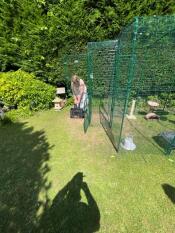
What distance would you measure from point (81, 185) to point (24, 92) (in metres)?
4.90

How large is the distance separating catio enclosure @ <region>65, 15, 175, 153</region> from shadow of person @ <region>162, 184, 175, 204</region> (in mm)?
1314

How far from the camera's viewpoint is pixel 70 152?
6.23 metres

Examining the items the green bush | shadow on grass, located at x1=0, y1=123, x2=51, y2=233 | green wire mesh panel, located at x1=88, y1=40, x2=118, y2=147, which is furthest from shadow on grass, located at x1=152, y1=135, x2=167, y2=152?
the green bush

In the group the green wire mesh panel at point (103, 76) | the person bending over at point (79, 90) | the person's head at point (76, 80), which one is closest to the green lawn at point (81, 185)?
the green wire mesh panel at point (103, 76)

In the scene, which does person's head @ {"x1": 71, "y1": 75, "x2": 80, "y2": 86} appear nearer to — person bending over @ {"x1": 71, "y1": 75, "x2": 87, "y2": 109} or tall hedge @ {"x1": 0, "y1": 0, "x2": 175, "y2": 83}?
person bending over @ {"x1": 71, "y1": 75, "x2": 87, "y2": 109}

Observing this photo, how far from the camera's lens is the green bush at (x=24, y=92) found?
335 inches

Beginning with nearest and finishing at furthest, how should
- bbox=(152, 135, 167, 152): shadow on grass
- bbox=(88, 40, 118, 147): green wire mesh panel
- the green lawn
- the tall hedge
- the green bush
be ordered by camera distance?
the green lawn, bbox=(152, 135, 167, 152): shadow on grass, bbox=(88, 40, 118, 147): green wire mesh panel, the green bush, the tall hedge

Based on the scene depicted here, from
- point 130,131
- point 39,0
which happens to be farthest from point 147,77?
point 39,0

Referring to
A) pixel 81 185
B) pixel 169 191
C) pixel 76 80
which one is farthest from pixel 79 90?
pixel 169 191

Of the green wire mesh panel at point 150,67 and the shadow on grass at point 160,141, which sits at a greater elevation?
the green wire mesh panel at point 150,67

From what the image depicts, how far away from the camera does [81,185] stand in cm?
494

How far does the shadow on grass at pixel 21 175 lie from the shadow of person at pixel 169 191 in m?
2.45

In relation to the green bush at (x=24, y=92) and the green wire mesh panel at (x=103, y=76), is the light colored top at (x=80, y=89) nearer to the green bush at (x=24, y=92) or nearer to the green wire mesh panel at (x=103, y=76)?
the green wire mesh panel at (x=103, y=76)

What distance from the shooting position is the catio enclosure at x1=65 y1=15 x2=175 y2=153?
6926mm
